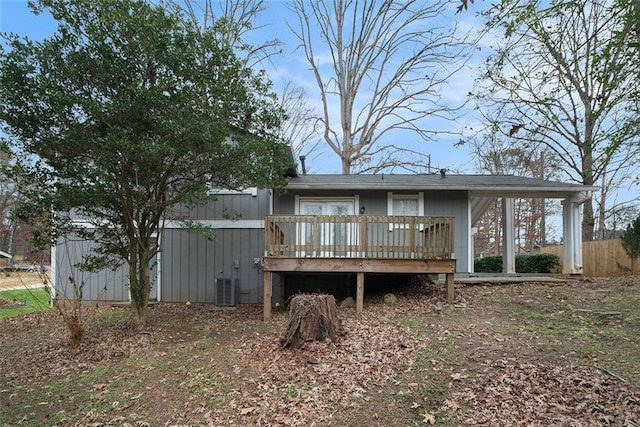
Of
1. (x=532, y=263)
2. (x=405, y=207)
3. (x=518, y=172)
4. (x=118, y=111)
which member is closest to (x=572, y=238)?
(x=532, y=263)

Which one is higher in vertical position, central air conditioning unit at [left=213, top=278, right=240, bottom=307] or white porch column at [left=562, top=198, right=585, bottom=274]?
white porch column at [left=562, top=198, right=585, bottom=274]

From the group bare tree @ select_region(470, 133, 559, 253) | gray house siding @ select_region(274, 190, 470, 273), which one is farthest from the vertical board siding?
bare tree @ select_region(470, 133, 559, 253)

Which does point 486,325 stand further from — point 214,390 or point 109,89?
point 109,89

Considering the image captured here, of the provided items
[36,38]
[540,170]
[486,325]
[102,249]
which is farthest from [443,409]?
[540,170]

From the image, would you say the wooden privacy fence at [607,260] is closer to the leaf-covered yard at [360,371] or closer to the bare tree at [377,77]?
the leaf-covered yard at [360,371]

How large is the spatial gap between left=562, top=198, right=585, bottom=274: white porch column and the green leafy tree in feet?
28.2

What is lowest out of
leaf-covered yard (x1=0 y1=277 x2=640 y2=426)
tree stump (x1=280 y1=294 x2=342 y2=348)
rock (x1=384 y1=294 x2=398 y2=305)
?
leaf-covered yard (x1=0 y1=277 x2=640 y2=426)

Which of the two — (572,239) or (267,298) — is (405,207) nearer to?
(267,298)

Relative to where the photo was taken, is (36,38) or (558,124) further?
(558,124)

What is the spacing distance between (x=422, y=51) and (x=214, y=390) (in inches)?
754

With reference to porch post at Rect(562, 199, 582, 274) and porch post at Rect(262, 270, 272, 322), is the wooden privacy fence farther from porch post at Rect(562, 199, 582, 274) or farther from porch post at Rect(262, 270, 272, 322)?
porch post at Rect(262, 270, 272, 322)

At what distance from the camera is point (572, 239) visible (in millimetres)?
11070

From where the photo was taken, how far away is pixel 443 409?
4203 millimetres

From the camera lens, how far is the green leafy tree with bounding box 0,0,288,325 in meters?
6.55
